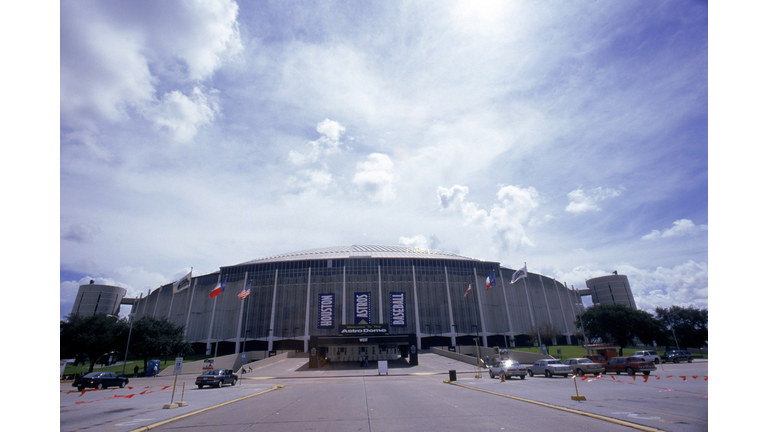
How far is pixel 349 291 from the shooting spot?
81125 millimetres

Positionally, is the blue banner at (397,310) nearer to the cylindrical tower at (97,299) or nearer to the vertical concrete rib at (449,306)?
the vertical concrete rib at (449,306)

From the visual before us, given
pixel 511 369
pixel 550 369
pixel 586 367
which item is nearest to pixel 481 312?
pixel 550 369

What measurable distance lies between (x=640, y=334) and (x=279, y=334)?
7112 centimetres

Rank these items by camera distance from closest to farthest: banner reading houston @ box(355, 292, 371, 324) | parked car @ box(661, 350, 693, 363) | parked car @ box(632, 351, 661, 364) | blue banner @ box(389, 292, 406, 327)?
1. parked car @ box(632, 351, 661, 364)
2. parked car @ box(661, 350, 693, 363)
3. banner reading houston @ box(355, 292, 371, 324)
4. blue banner @ box(389, 292, 406, 327)

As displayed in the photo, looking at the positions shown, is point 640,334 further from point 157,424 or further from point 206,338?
point 206,338

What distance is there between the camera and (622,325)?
204ft

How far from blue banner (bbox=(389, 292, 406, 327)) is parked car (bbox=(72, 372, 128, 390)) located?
47.5 metres

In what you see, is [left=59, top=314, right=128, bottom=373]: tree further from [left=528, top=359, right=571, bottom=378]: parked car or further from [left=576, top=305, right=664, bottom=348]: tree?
[left=576, top=305, right=664, bottom=348]: tree

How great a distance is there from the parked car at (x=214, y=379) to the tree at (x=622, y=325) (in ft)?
202

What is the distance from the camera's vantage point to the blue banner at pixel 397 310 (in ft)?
236

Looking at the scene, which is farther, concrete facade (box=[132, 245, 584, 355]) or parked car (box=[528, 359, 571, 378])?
concrete facade (box=[132, 245, 584, 355])

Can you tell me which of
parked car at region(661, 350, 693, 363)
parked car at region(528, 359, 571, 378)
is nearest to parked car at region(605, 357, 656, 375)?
parked car at region(528, 359, 571, 378)

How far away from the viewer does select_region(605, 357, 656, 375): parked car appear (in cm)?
2823
